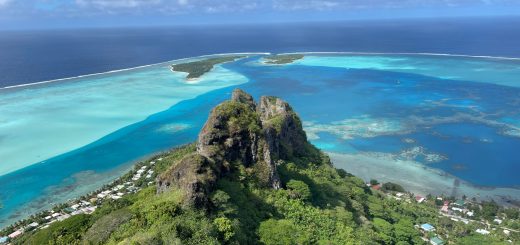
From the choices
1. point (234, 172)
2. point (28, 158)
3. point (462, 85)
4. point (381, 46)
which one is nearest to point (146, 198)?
point (234, 172)

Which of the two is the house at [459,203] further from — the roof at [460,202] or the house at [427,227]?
the house at [427,227]

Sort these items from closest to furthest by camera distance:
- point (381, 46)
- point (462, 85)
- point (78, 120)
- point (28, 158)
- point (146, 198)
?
point (146, 198) < point (28, 158) < point (78, 120) < point (462, 85) < point (381, 46)

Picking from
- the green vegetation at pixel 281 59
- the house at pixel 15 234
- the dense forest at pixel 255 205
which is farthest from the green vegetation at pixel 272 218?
the green vegetation at pixel 281 59

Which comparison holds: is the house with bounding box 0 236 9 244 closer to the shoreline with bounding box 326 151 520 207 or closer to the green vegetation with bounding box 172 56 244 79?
the shoreline with bounding box 326 151 520 207

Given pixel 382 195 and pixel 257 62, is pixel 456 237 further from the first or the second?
pixel 257 62

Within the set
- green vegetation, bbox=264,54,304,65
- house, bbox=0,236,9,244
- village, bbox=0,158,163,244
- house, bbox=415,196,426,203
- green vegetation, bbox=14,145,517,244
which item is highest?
green vegetation, bbox=264,54,304,65

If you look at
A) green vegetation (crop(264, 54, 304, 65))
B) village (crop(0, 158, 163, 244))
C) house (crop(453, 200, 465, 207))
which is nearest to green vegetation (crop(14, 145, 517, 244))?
village (crop(0, 158, 163, 244))

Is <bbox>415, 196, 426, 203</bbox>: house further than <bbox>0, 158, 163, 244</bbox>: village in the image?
Yes
